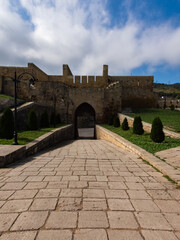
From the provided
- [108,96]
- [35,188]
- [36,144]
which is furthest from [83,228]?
[108,96]

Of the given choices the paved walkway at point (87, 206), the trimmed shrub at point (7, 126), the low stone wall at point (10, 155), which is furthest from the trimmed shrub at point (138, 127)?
the trimmed shrub at point (7, 126)

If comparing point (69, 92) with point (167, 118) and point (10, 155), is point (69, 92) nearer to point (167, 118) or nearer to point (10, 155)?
point (167, 118)

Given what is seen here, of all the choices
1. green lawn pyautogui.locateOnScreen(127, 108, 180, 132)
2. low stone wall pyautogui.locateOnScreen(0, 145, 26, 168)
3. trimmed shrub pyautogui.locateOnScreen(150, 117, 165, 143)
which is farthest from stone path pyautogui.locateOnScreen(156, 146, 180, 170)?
low stone wall pyautogui.locateOnScreen(0, 145, 26, 168)

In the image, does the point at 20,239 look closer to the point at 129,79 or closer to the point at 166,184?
the point at 166,184

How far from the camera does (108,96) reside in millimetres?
18375

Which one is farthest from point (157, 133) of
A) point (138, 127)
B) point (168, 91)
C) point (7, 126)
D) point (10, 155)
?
point (168, 91)

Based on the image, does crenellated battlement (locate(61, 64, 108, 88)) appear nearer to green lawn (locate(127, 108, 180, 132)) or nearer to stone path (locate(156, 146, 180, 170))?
green lawn (locate(127, 108, 180, 132))

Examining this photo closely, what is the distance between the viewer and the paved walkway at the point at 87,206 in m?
1.60

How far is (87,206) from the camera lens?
2080 mm

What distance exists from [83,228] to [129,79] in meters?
24.7

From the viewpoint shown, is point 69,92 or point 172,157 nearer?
point 172,157

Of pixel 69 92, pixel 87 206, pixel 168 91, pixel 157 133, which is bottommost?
pixel 87 206

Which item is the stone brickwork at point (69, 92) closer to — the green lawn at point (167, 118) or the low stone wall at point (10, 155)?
the green lawn at point (167, 118)

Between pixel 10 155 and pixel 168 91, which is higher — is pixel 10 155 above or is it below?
below
